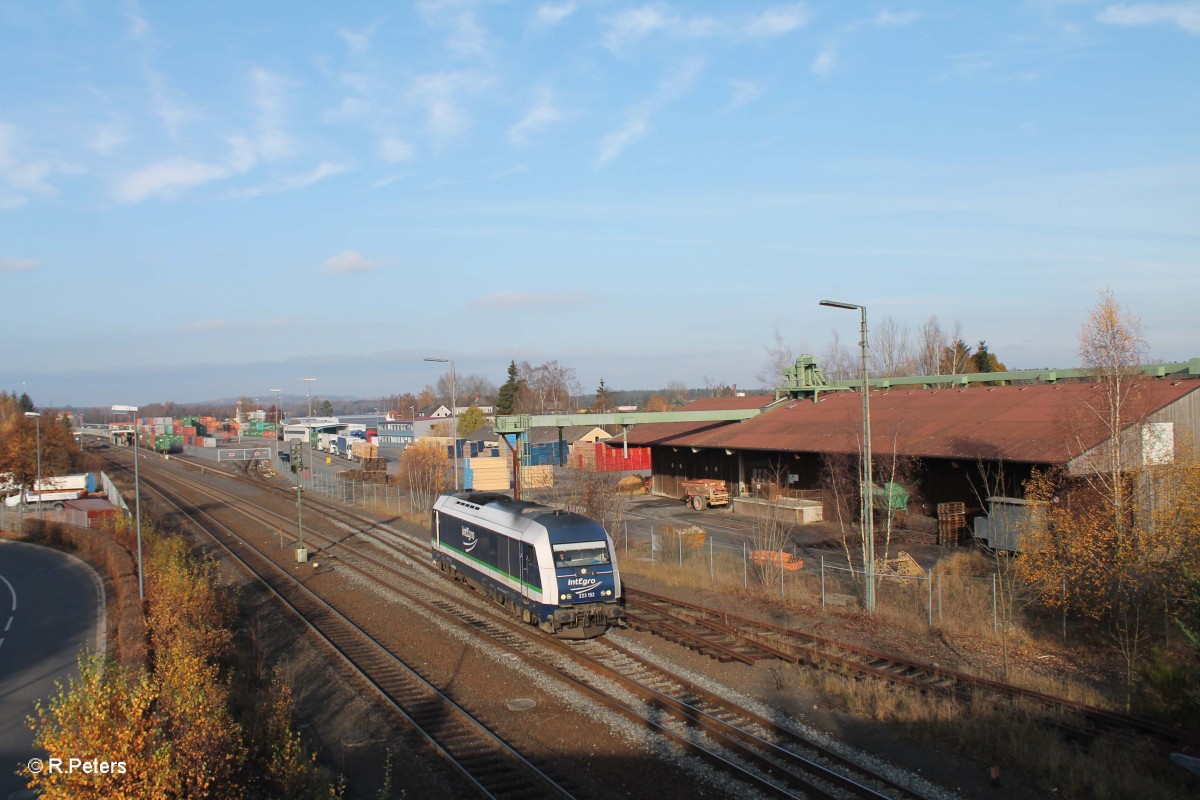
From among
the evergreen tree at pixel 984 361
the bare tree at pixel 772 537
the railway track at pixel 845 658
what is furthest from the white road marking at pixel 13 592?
the evergreen tree at pixel 984 361

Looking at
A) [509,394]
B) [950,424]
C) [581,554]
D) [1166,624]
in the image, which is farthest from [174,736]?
[509,394]

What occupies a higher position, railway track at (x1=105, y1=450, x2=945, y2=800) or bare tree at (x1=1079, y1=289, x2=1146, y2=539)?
bare tree at (x1=1079, y1=289, x2=1146, y2=539)

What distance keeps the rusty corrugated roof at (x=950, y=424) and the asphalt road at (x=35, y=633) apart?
72.9ft

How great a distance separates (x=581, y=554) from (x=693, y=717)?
5.69 metres

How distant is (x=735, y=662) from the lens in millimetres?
16578

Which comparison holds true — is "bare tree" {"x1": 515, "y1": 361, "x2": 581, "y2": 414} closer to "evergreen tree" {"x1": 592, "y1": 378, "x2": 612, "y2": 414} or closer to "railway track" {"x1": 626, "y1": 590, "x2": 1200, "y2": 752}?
"evergreen tree" {"x1": 592, "y1": 378, "x2": 612, "y2": 414}

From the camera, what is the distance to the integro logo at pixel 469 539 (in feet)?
74.6

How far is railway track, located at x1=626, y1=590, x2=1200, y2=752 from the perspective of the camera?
12.4m

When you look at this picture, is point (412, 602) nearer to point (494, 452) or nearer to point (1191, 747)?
point (1191, 747)

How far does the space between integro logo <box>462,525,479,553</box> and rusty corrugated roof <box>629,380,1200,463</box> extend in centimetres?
1289

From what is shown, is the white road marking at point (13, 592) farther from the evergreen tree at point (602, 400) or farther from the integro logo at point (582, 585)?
the evergreen tree at point (602, 400)

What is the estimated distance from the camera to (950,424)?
32312mm

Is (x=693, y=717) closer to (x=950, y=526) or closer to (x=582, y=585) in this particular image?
(x=582, y=585)

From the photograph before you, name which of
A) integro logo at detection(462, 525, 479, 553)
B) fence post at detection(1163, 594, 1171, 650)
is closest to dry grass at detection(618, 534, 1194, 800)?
fence post at detection(1163, 594, 1171, 650)
